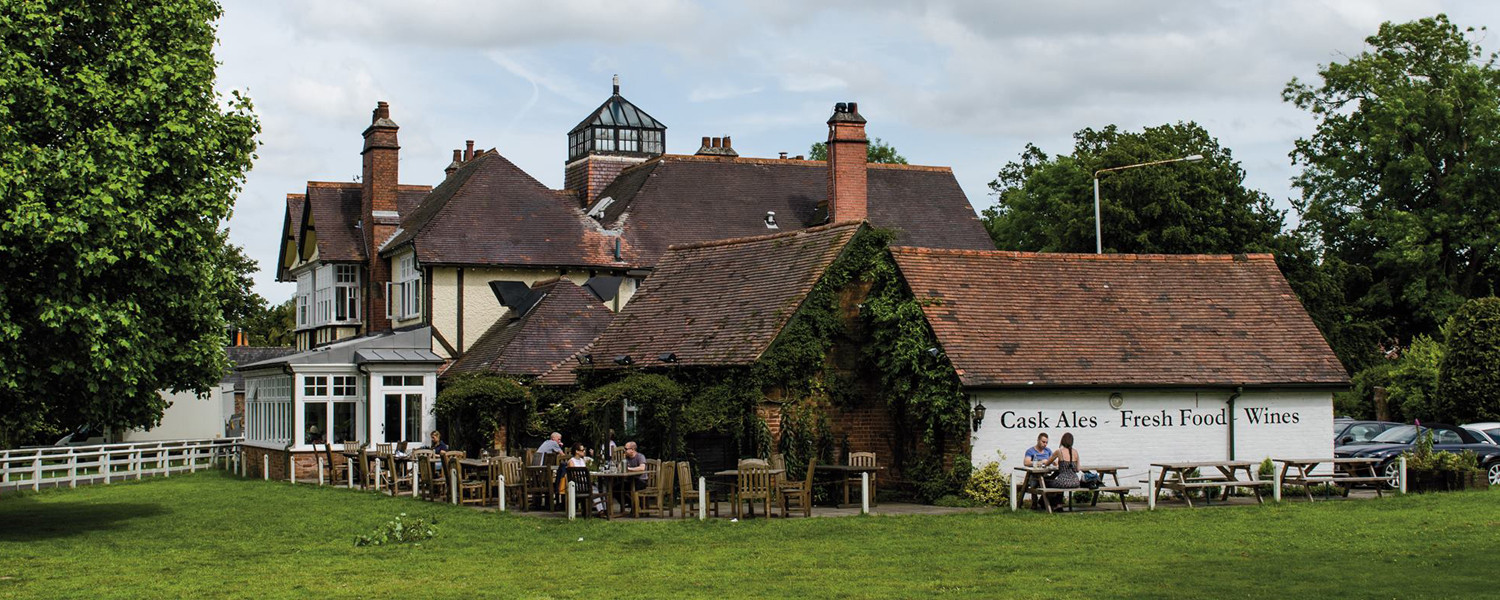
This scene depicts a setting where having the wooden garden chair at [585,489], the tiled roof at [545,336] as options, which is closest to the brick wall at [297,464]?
the tiled roof at [545,336]

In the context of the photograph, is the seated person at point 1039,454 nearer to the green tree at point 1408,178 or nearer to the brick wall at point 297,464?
the brick wall at point 297,464

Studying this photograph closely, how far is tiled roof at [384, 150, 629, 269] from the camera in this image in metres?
41.2

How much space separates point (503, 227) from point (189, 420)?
19864 mm

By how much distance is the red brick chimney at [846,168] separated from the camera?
41.3 m

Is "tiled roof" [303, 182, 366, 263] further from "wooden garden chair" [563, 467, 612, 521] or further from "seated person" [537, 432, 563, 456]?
"wooden garden chair" [563, 467, 612, 521]

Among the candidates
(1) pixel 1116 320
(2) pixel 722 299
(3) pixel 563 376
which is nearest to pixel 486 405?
(3) pixel 563 376

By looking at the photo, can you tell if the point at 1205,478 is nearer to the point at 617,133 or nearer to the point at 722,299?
the point at 722,299

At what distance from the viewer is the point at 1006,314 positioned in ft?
88.4

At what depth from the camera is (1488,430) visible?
3052 cm

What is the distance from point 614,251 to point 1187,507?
2268 centimetres

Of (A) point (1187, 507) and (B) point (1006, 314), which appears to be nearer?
(A) point (1187, 507)

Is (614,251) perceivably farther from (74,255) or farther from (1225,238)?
(74,255)

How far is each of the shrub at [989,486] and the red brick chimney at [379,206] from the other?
24401 millimetres

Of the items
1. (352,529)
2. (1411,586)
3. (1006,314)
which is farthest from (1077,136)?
(1411,586)
